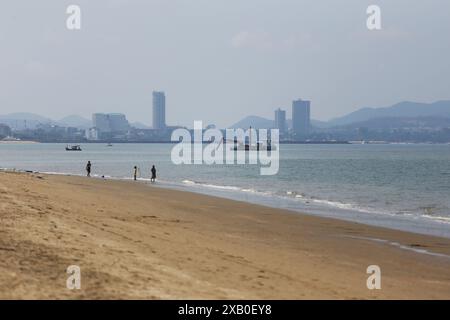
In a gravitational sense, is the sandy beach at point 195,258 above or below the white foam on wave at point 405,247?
above

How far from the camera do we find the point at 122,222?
16562mm

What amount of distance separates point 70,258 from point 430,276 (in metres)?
7.62

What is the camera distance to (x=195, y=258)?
37.4ft

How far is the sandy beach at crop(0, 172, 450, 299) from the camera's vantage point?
8406 millimetres

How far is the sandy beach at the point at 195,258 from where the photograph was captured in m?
8.41

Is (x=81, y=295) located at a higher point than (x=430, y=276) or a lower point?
higher

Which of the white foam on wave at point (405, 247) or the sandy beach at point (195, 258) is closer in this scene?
the sandy beach at point (195, 258)

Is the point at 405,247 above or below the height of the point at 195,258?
below

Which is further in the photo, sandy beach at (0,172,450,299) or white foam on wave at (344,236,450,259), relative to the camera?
white foam on wave at (344,236,450,259)

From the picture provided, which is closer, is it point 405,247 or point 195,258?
point 195,258

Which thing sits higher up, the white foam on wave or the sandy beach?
the sandy beach
